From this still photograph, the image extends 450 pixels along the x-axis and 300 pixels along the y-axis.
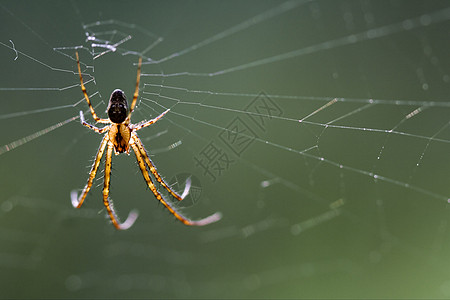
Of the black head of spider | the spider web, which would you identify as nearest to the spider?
the black head of spider

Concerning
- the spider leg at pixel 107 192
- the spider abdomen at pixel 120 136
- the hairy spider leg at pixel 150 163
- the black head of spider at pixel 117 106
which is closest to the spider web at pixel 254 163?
the hairy spider leg at pixel 150 163

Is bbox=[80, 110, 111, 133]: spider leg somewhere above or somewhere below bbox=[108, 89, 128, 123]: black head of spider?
above

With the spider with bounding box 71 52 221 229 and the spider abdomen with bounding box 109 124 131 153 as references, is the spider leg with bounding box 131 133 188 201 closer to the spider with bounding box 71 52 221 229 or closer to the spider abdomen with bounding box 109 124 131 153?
the spider with bounding box 71 52 221 229

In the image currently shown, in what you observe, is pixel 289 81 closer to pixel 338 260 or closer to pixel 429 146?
pixel 429 146

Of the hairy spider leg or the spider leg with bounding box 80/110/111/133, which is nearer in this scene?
the spider leg with bounding box 80/110/111/133

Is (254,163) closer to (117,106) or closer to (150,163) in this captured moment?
(150,163)

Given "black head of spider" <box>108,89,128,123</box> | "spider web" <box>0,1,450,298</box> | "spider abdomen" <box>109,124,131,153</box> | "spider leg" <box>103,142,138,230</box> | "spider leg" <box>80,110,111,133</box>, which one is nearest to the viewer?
"black head of spider" <box>108,89,128,123</box>

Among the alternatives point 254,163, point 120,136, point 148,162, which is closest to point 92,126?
point 120,136
